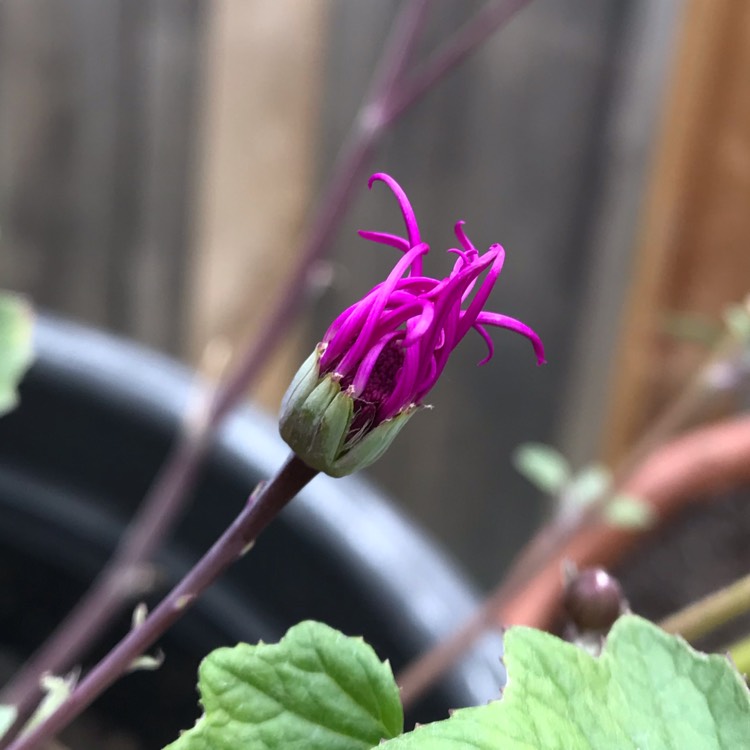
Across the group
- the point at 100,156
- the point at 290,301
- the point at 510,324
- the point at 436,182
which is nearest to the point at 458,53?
the point at 290,301

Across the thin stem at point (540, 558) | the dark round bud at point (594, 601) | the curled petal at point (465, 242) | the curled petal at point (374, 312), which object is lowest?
the thin stem at point (540, 558)

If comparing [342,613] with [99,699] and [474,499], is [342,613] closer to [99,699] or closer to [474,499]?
[99,699]

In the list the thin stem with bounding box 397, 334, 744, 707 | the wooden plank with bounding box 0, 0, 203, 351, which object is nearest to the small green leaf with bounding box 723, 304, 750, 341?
the thin stem with bounding box 397, 334, 744, 707

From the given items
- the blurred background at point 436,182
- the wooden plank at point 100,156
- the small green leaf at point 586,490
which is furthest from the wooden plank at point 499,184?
the small green leaf at point 586,490

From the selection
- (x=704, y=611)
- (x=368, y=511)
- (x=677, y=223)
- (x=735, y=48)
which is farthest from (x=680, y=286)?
(x=704, y=611)

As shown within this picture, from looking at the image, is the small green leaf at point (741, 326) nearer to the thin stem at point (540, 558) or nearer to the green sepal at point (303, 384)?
the thin stem at point (540, 558)

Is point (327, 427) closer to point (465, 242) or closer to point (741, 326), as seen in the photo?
point (465, 242)

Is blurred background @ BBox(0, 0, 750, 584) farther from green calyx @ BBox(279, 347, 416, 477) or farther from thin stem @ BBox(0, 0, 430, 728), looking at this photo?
green calyx @ BBox(279, 347, 416, 477)
